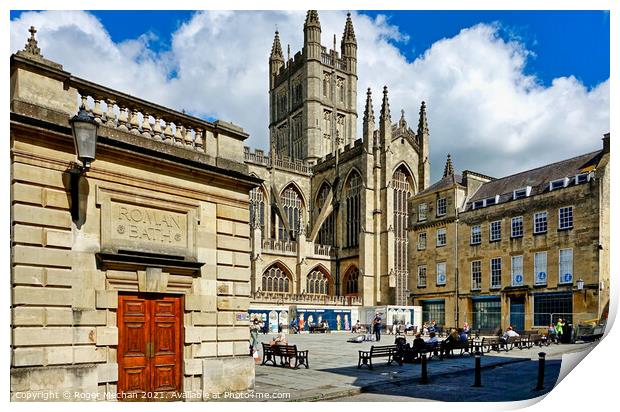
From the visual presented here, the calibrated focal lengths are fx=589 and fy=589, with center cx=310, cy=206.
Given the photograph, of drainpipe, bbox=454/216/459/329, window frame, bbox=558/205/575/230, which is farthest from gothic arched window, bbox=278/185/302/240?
window frame, bbox=558/205/575/230

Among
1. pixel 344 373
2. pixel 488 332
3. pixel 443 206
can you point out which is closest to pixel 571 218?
pixel 488 332

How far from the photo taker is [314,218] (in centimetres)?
6222

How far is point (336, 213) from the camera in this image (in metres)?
59.3

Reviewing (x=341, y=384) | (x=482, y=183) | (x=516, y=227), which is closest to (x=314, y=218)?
(x=482, y=183)

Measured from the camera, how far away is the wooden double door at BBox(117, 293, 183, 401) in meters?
10.4

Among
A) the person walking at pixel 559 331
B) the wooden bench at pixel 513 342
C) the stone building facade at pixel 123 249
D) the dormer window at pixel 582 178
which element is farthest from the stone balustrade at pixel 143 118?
the dormer window at pixel 582 178

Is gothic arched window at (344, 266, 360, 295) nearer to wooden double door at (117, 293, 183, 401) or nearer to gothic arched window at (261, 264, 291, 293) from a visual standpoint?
gothic arched window at (261, 264, 291, 293)

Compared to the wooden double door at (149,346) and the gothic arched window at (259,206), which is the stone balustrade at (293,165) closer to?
the gothic arched window at (259,206)

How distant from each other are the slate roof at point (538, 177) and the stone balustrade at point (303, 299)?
55.0ft

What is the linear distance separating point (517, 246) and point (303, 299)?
66.0 feet

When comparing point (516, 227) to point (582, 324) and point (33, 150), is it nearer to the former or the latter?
point (582, 324)

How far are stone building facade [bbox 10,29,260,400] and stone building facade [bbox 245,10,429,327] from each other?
32.5 m

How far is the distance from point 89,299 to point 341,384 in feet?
22.5

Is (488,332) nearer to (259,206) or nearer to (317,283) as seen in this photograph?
(317,283)
